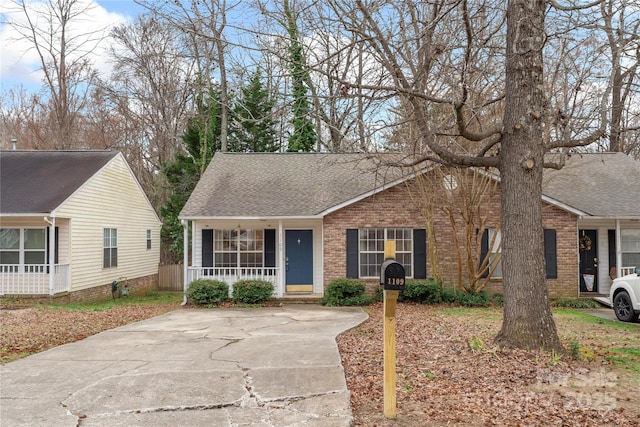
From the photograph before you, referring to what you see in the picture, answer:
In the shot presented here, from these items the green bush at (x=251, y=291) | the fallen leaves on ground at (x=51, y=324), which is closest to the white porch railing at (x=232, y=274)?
the green bush at (x=251, y=291)

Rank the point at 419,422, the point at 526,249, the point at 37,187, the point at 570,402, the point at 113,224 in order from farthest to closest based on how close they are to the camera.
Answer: the point at 113,224, the point at 37,187, the point at 526,249, the point at 570,402, the point at 419,422

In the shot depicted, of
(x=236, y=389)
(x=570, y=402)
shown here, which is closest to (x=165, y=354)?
(x=236, y=389)

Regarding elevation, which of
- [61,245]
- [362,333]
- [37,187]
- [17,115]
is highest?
[17,115]

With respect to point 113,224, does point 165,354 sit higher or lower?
lower

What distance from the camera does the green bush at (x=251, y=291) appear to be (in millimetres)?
14297

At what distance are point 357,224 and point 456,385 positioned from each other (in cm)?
950

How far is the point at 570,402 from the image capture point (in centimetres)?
499

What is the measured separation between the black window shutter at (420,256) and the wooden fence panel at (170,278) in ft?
40.1

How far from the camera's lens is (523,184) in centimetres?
696

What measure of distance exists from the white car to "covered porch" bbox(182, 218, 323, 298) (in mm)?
8071

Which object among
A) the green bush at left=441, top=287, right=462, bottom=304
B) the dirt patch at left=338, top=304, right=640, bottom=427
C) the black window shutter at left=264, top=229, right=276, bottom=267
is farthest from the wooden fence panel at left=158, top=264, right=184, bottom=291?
the dirt patch at left=338, top=304, right=640, bottom=427

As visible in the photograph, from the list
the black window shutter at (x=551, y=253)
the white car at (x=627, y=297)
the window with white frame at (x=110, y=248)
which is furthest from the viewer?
the window with white frame at (x=110, y=248)

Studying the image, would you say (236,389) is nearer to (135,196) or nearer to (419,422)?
(419,422)

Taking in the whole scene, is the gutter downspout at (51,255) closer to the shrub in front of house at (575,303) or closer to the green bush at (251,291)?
the green bush at (251,291)
